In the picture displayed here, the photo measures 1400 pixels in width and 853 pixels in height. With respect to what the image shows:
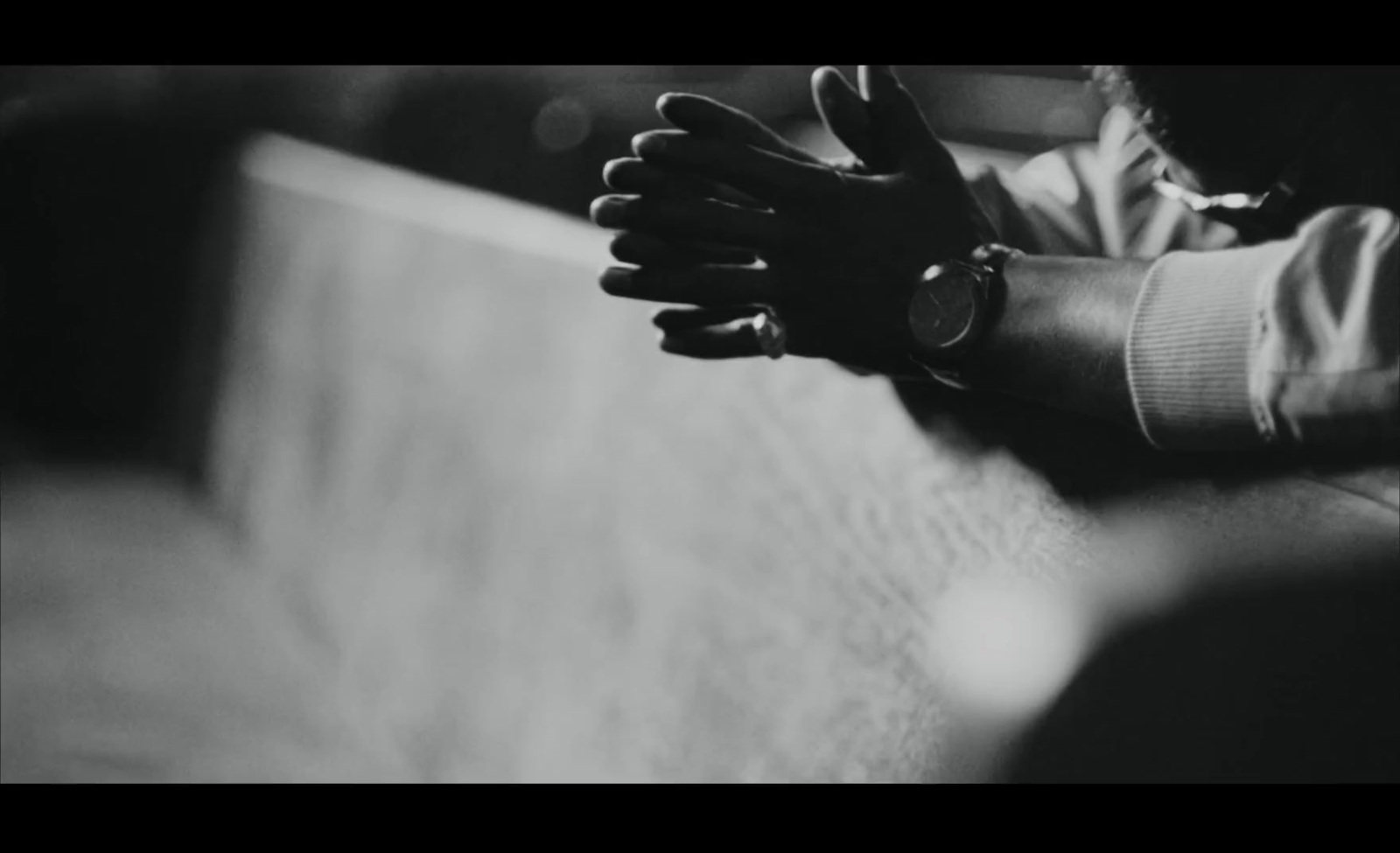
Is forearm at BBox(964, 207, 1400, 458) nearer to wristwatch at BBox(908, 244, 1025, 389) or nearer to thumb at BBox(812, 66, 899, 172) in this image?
wristwatch at BBox(908, 244, 1025, 389)

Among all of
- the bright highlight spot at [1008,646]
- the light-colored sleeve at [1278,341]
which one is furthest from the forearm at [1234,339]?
the bright highlight spot at [1008,646]

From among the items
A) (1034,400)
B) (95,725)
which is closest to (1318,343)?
(1034,400)

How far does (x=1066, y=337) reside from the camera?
0.61 m

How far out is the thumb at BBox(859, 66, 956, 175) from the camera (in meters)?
0.67

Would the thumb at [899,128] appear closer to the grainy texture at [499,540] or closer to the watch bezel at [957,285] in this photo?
the watch bezel at [957,285]

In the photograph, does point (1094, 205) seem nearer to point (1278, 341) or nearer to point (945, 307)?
point (945, 307)

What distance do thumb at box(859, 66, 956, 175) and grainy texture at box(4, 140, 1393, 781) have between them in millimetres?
166

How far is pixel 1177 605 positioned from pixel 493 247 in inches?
33.9

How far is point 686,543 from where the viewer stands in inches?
35.9

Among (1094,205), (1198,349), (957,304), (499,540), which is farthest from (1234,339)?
(499,540)

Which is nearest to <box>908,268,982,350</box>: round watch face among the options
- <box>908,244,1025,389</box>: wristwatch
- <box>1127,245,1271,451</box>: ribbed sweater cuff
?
<box>908,244,1025,389</box>: wristwatch

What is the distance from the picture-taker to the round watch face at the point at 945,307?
65cm

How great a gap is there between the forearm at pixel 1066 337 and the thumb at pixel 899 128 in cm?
8
